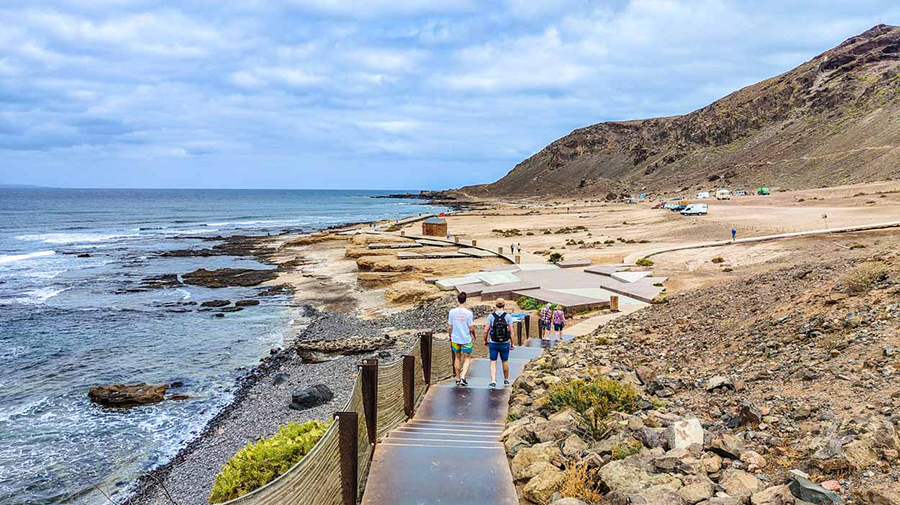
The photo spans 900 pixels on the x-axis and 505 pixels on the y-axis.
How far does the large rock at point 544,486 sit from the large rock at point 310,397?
31.3 ft

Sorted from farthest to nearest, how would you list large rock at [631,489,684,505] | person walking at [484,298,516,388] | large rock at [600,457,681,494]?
1. person walking at [484,298,516,388]
2. large rock at [600,457,681,494]
3. large rock at [631,489,684,505]

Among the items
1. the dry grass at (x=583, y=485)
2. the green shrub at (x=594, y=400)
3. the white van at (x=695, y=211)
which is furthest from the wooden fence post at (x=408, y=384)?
A: the white van at (x=695, y=211)

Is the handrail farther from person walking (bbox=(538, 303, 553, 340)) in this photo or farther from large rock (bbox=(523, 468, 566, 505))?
person walking (bbox=(538, 303, 553, 340))

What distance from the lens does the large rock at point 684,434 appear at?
5.57 m

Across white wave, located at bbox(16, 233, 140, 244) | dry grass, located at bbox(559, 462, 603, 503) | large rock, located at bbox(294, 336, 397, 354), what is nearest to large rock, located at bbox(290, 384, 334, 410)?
large rock, located at bbox(294, 336, 397, 354)

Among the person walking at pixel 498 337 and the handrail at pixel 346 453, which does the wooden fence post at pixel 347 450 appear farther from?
the person walking at pixel 498 337

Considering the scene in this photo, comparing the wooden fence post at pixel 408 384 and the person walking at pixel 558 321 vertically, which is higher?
the wooden fence post at pixel 408 384

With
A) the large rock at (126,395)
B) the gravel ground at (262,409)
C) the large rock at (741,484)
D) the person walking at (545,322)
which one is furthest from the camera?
the person walking at (545,322)

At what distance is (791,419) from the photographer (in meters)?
6.04

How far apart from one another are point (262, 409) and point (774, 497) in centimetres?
1238

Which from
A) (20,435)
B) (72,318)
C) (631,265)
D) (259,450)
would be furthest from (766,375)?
(72,318)

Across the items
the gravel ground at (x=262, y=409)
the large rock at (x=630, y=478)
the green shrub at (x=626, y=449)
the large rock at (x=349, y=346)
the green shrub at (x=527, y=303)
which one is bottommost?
the gravel ground at (x=262, y=409)

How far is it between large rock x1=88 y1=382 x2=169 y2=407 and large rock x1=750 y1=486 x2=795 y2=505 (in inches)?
595

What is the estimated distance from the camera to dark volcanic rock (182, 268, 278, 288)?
35.4 metres
